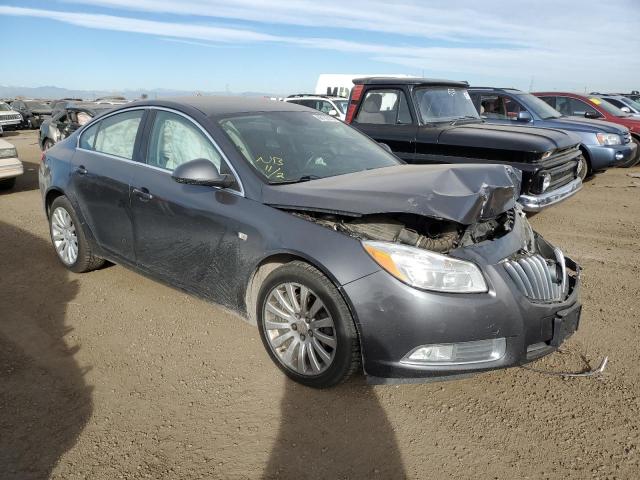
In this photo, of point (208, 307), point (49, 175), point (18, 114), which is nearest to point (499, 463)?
point (208, 307)

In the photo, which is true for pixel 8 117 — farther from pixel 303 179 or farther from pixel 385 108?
pixel 303 179

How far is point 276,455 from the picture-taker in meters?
2.46

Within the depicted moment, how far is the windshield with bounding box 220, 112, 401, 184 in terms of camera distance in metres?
3.38

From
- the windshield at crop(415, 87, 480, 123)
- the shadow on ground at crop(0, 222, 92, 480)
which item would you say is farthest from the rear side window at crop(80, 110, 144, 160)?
the windshield at crop(415, 87, 480, 123)

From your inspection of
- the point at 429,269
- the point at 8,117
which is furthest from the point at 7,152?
the point at 8,117

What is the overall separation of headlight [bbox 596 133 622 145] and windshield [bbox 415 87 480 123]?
10.4 ft

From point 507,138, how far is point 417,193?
12.6 ft

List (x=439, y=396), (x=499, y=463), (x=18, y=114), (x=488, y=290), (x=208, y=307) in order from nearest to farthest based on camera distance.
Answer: (x=499, y=463) < (x=488, y=290) < (x=439, y=396) < (x=208, y=307) < (x=18, y=114)

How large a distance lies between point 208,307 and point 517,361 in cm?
240

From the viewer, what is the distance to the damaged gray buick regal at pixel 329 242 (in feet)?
8.52

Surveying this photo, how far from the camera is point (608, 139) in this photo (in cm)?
912

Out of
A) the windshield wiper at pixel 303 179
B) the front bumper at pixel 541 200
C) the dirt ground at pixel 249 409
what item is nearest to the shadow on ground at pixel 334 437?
the dirt ground at pixel 249 409

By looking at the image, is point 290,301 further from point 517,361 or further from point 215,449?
point 517,361

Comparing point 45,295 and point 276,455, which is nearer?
point 276,455
